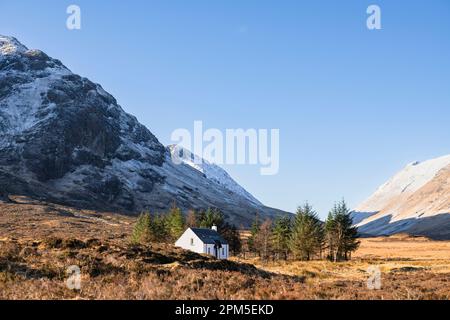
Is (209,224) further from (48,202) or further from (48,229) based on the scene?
(48,202)

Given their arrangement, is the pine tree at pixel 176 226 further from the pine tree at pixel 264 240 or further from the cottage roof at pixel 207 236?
the pine tree at pixel 264 240

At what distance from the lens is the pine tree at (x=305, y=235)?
74125mm

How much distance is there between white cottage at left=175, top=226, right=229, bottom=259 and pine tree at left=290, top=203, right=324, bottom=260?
39.1 ft

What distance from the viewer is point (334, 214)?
77938mm

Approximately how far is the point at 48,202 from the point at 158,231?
113 metres

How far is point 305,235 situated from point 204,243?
56.7ft

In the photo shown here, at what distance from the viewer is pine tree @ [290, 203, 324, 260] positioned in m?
74.1

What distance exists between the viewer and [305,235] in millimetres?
74562

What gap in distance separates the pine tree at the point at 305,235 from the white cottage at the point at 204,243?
39.1 feet

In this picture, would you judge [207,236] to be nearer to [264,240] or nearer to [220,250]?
[220,250]

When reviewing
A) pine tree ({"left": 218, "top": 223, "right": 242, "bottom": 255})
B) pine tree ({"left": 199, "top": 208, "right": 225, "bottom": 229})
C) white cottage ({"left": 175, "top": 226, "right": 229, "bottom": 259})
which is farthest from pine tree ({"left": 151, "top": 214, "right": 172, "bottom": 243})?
pine tree ({"left": 218, "top": 223, "right": 242, "bottom": 255})

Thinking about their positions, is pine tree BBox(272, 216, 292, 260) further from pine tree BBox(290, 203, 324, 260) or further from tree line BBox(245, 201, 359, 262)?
pine tree BBox(290, 203, 324, 260)

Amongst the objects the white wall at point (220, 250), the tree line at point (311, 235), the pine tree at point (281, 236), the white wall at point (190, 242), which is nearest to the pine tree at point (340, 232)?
the tree line at point (311, 235)
